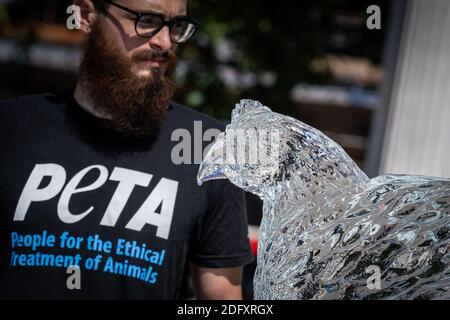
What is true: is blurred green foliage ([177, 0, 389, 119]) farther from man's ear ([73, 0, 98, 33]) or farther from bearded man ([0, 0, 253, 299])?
bearded man ([0, 0, 253, 299])

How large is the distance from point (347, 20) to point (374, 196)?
198 inches

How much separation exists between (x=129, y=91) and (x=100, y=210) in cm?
32

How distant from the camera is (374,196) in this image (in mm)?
1015

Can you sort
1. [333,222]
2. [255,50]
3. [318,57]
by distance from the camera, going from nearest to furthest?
[333,222] → [255,50] → [318,57]

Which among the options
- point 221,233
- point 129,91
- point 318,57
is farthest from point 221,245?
point 318,57

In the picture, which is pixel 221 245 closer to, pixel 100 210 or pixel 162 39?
pixel 100 210

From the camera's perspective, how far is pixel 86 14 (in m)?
1.63

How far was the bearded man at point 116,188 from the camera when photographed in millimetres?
1448

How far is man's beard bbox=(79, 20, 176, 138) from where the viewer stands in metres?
1.55

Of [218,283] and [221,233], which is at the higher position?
[221,233]

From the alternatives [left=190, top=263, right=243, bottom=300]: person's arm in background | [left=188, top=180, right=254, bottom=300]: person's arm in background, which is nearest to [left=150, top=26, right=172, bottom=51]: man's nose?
[left=188, top=180, right=254, bottom=300]: person's arm in background

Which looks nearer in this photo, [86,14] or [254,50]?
[86,14]

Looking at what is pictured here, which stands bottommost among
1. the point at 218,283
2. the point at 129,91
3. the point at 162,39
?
the point at 218,283

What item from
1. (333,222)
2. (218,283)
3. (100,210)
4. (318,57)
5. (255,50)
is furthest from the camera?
(318,57)
